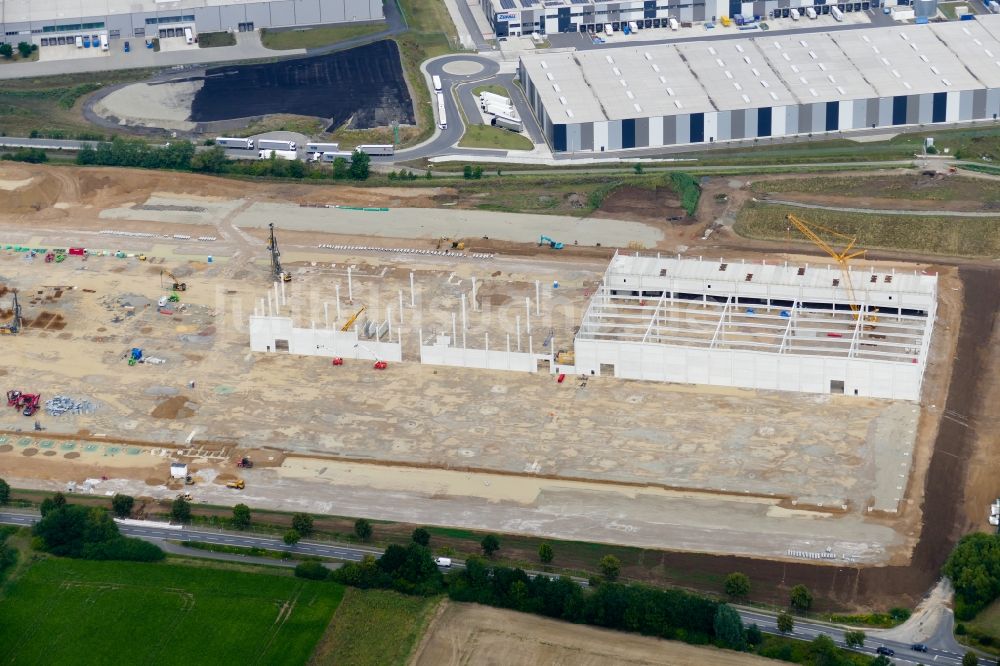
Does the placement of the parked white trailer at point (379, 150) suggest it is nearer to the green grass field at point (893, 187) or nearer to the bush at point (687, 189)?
the bush at point (687, 189)

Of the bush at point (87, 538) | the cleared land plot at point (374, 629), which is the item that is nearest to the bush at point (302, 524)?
the cleared land plot at point (374, 629)

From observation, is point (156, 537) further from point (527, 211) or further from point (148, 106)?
point (148, 106)

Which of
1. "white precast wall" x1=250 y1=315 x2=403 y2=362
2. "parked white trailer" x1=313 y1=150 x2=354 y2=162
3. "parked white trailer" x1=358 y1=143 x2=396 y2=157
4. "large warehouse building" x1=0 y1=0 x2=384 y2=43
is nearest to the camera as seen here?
"white precast wall" x1=250 y1=315 x2=403 y2=362

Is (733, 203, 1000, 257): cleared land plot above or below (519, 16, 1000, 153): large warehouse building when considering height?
below

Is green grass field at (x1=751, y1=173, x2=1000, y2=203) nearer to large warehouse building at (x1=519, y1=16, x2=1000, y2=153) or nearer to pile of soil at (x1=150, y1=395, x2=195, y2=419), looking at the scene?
large warehouse building at (x1=519, y1=16, x2=1000, y2=153)

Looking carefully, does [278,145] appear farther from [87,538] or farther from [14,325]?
[87,538]

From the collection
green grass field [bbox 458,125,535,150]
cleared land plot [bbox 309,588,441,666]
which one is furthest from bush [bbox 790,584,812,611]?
green grass field [bbox 458,125,535,150]

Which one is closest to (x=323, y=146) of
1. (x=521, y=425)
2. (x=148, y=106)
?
(x=148, y=106)
